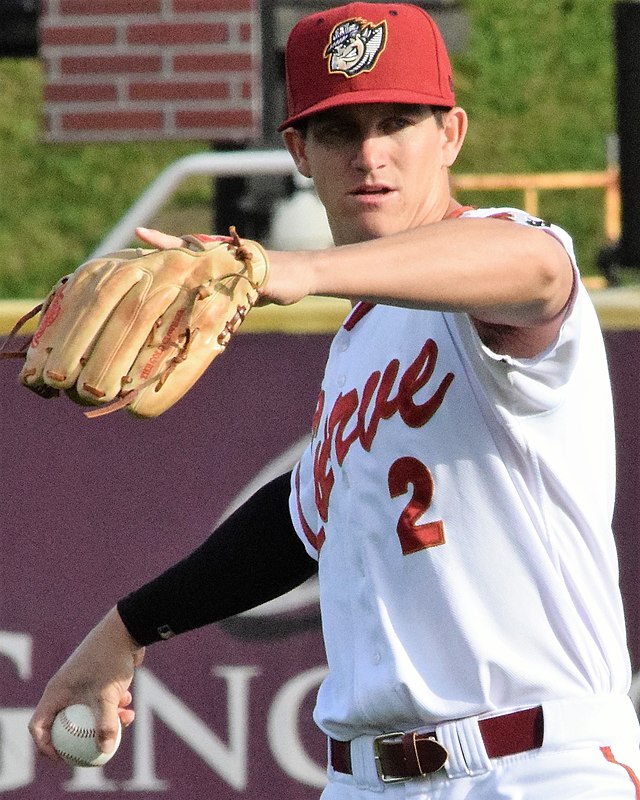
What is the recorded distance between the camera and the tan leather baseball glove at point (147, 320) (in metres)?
1.78

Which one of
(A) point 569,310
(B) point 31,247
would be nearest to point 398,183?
(A) point 569,310

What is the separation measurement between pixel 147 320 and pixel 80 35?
13.2 ft

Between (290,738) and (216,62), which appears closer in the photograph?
(290,738)

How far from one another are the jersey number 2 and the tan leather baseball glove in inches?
20.0

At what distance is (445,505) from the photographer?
2242 mm

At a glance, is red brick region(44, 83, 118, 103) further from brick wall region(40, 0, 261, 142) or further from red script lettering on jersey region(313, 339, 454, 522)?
red script lettering on jersey region(313, 339, 454, 522)

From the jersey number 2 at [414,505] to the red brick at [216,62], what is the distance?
11.4 ft

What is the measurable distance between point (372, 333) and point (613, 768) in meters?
0.71

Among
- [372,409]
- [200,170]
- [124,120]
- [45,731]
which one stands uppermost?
[124,120]

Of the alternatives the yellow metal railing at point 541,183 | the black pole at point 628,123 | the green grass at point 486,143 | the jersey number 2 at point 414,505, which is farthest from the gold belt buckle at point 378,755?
the green grass at point 486,143

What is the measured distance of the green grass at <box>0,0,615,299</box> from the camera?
1046 centimetres

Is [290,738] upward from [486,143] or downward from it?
downward

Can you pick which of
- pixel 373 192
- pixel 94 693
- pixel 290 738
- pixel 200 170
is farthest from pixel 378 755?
pixel 200 170

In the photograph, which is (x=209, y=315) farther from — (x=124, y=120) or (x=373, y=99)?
(x=124, y=120)
